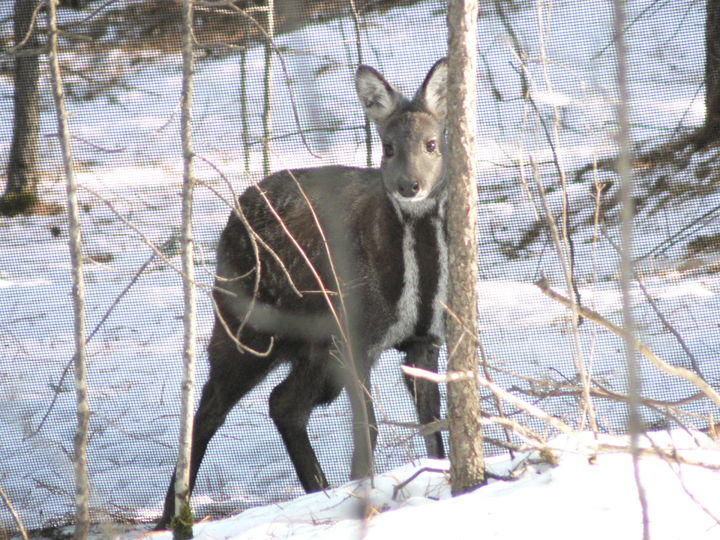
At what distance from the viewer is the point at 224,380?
15.0 ft

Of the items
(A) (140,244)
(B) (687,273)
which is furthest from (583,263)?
(A) (140,244)

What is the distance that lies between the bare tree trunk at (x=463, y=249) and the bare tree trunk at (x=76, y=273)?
1.20 meters

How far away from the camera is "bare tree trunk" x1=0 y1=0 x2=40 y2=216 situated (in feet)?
21.7

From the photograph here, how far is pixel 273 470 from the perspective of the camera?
196 inches

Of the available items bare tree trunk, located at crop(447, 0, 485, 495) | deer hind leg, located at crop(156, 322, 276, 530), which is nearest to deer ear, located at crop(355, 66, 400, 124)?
deer hind leg, located at crop(156, 322, 276, 530)

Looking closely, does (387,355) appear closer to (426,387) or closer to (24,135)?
(426,387)

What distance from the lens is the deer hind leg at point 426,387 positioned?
432cm

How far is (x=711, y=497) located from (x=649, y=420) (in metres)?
2.06

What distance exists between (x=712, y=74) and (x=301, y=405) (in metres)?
3.50

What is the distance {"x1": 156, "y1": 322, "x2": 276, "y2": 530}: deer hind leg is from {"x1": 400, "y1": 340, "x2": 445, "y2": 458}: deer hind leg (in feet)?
2.21

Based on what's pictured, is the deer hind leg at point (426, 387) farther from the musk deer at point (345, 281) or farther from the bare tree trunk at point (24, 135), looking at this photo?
the bare tree trunk at point (24, 135)

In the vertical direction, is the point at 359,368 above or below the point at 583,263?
below

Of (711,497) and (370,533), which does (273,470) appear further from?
(711,497)

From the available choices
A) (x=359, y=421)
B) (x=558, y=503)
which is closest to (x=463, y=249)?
(x=558, y=503)
